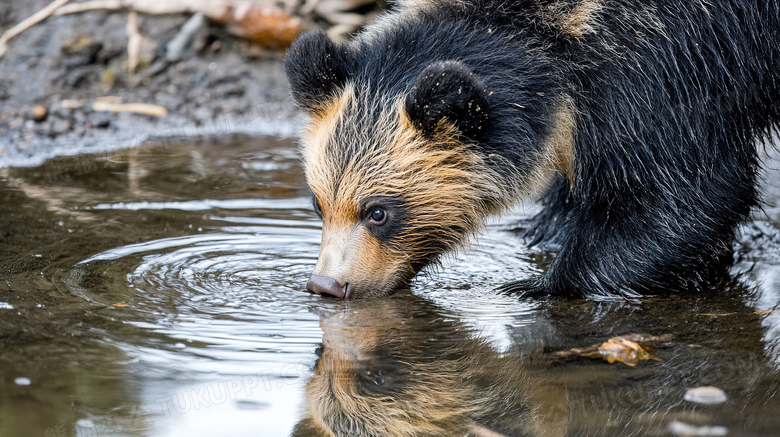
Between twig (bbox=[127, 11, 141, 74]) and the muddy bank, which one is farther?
twig (bbox=[127, 11, 141, 74])

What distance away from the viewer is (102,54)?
488 inches

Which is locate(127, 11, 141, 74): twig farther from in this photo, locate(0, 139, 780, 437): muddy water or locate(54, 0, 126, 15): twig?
locate(0, 139, 780, 437): muddy water

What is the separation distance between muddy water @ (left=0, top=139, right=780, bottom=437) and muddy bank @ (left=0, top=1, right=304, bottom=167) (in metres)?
3.44

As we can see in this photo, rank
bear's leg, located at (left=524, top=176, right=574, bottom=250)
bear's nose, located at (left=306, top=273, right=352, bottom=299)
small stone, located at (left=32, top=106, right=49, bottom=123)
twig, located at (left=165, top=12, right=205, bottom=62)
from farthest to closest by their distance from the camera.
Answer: twig, located at (left=165, top=12, right=205, bottom=62) → small stone, located at (left=32, top=106, right=49, bottom=123) → bear's leg, located at (left=524, top=176, right=574, bottom=250) → bear's nose, located at (left=306, top=273, right=352, bottom=299)

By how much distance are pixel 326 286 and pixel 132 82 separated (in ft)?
26.2

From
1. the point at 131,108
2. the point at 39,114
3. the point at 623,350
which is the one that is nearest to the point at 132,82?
the point at 131,108

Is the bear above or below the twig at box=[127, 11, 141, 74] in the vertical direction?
above

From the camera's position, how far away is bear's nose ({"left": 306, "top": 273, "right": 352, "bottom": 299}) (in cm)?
545

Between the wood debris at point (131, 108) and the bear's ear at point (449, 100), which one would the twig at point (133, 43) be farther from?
the bear's ear at point (449, 100)

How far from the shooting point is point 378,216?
5.85m

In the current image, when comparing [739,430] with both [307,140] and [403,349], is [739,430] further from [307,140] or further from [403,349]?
[307,140]

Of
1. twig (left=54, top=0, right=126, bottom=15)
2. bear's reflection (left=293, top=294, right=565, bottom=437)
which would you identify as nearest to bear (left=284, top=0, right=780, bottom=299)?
bear's reflection (left=293, top=294, right=565, bottom=437)

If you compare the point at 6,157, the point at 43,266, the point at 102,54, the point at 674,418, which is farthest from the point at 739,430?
the point at 102,54

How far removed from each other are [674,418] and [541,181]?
2.77 meters
